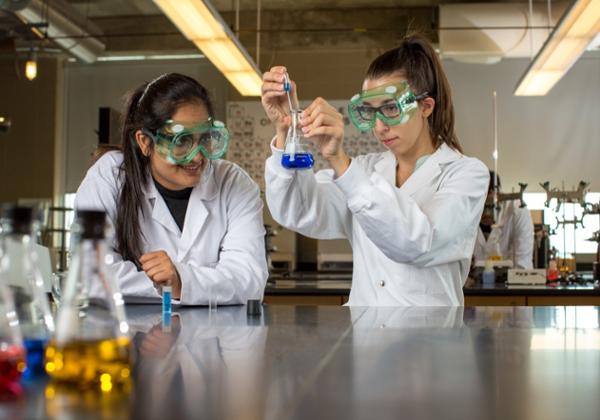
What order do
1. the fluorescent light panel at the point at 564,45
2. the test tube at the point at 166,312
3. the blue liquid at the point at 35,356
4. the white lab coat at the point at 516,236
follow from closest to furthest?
the blue liquid at the point at 35,356 < the test tube at the point at 166,312 < the fluorescent light panel at the point at 564,45 < the white lab coat at the point at 516,236

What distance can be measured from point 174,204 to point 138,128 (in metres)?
0.24

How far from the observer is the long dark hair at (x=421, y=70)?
2314 millimetres

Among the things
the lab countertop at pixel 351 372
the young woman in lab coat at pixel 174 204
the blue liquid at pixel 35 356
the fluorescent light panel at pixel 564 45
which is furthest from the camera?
the fluorescent light panel at pixel 564 45

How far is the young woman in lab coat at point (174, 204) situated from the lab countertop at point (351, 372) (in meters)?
0.53

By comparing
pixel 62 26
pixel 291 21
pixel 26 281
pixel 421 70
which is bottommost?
pixel 26 281

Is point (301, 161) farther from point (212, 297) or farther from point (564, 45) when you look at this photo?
point (564, 45)

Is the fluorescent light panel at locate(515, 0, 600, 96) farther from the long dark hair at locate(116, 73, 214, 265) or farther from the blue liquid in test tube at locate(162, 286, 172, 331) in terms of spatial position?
the blue liquid in test tube at locate(162, 286, 172, 331)

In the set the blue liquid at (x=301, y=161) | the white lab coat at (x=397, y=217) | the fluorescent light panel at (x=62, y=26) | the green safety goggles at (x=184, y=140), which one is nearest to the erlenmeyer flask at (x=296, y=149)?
the blue liquid at (x=301, y=161)

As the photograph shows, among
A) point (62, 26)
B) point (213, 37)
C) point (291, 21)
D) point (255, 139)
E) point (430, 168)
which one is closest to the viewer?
point (430, 168)

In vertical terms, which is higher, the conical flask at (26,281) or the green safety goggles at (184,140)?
the green safety goggles at (184,140)

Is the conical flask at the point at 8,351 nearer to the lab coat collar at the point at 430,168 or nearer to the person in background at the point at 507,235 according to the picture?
the lab coat collar at the point at 430,168

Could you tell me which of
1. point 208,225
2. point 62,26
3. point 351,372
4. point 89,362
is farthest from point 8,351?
point 62,26

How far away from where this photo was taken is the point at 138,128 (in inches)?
92.0

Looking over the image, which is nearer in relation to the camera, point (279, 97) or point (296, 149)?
point (296, 149)
